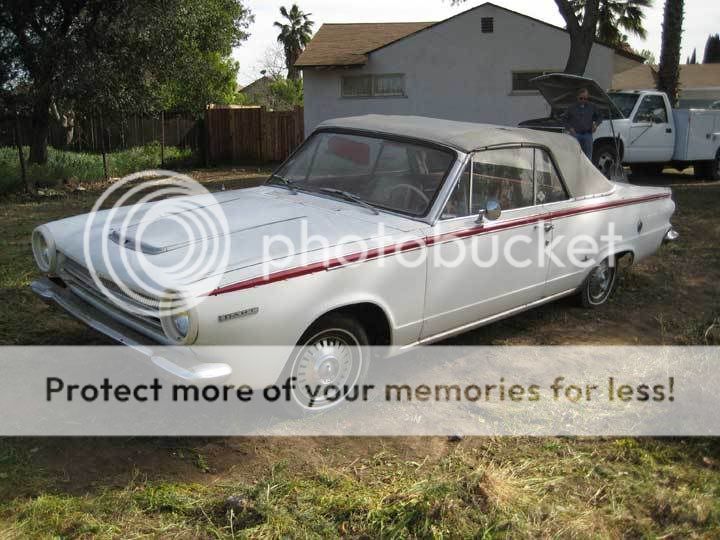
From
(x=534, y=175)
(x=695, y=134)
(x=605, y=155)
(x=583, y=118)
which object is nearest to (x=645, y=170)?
(x=695, y=134)

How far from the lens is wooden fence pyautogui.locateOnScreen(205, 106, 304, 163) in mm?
21516

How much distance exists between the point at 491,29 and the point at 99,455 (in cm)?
1784

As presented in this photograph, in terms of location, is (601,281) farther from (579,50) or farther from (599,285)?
(579,50)

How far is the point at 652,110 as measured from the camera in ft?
45.1

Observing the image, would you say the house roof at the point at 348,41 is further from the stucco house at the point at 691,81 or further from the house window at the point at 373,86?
the stucco house at the point at 691,81

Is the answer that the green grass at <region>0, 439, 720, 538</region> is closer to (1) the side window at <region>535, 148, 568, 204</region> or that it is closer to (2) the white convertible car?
(2) the white convertible car

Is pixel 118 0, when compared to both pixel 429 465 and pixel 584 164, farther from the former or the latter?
pixel 429 465

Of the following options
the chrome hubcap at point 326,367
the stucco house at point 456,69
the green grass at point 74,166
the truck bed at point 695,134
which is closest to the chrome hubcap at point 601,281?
the chrome hubcap at point 326,367

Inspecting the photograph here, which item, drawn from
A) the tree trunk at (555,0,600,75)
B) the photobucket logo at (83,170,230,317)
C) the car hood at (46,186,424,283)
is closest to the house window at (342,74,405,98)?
the tree trunk at (555,0,600,75)

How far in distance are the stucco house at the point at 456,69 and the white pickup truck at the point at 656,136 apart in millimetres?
5059

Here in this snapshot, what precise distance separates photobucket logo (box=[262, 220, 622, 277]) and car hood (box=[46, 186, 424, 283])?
0.01 meters

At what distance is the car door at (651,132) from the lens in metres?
13.5

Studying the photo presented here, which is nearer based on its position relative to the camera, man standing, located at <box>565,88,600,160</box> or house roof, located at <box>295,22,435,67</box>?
man standing, located at <box>565,88,600,160</box>

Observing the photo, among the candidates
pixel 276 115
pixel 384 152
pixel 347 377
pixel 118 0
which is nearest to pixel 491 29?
pixel 276 115
